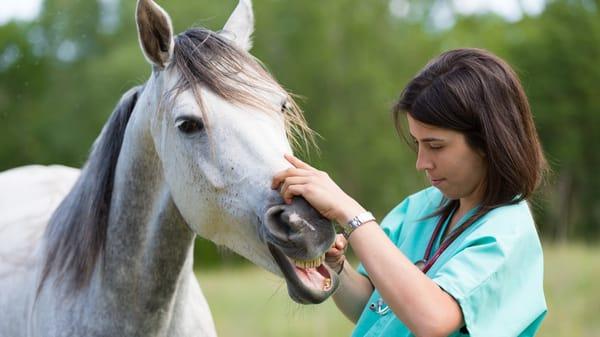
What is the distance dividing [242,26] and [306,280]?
113cm

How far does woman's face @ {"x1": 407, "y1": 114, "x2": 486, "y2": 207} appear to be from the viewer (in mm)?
2121

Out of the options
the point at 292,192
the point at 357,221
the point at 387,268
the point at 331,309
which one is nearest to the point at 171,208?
the point at 292,192

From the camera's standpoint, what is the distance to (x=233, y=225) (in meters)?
2.16

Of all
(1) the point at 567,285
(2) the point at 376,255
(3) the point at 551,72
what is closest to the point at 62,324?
(2) the point at 376,255

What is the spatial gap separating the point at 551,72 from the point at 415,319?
21.0 metres

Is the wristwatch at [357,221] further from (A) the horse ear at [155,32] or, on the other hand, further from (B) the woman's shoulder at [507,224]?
(A) the horse ear at [155,32]

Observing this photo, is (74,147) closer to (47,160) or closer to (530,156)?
(47,160)

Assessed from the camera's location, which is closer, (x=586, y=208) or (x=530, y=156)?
(x=530, y=156)

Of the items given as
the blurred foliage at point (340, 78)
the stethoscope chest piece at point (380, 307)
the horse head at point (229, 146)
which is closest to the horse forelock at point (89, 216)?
the horse head at point (229, 146)

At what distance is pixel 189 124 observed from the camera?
2.19 meters

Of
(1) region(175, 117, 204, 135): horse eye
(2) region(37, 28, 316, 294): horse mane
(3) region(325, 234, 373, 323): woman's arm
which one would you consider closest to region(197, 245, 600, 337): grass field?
(3) region(325, 234, 373, 323): woman's arm

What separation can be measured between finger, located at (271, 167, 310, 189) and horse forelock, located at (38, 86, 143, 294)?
824 mm

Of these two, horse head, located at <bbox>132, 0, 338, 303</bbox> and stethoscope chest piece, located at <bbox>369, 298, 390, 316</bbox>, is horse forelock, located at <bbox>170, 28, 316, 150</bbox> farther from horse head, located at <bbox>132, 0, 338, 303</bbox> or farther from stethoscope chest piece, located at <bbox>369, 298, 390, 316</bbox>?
stethoscope chest piece, located at <bbox>369, 298, 390, 316</bbox>

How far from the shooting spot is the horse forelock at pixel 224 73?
2197 mm
